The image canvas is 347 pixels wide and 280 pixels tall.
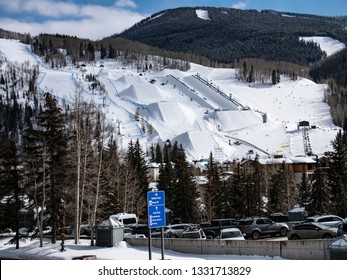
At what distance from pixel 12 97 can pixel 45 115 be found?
15496 centimetres

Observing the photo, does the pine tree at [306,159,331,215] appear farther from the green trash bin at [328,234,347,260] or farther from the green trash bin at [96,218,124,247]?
the green trash bin at [328,234,347,260]

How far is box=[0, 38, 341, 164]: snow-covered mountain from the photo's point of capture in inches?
5325

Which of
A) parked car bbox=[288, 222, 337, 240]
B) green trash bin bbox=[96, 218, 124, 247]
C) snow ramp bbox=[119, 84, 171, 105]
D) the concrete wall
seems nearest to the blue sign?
the concrete wall

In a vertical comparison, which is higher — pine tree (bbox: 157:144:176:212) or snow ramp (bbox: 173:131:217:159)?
snow ramp (bbox: 173:131:217:159)

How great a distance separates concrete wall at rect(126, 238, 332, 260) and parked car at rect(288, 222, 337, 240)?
7374 mm

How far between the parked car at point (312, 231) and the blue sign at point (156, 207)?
1435cm

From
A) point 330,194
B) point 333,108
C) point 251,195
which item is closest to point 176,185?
point 251,195

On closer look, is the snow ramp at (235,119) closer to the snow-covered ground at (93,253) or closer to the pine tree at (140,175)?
the pine tree at (140,175)

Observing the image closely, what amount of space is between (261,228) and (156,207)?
18666 mm

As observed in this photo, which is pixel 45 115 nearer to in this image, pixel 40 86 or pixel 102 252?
pixel 102 252

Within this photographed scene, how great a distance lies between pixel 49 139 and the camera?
31.7m

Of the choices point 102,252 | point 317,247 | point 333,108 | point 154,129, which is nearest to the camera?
point 317,247

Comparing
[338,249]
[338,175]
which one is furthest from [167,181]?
[338,249]

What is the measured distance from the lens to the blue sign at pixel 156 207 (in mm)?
14469
